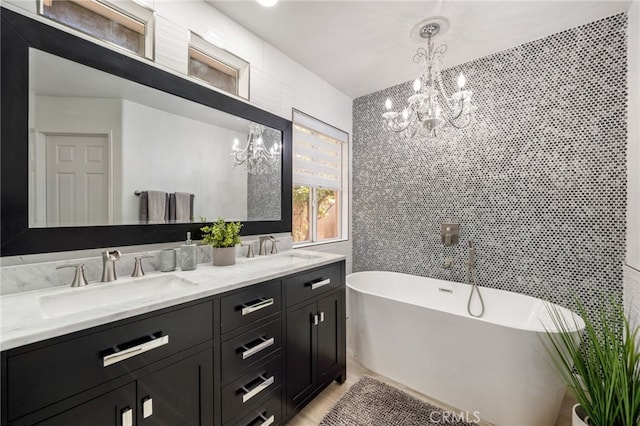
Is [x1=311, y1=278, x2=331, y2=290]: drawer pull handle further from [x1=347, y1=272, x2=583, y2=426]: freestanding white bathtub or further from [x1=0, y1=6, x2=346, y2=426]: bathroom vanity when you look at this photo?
[x1=347, y1=272, x2=583, y2=426]: freestanding white bathtub

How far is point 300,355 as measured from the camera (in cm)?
162

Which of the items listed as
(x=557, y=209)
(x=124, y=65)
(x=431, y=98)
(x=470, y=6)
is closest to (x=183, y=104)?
(x=124, y=65)

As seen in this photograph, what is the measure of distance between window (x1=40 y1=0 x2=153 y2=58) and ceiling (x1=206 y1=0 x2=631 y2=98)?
558 mm

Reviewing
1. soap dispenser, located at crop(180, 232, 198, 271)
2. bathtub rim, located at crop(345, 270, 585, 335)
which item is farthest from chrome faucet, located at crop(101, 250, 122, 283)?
bathtub rim, located at crop(345, 270, 585, 335)

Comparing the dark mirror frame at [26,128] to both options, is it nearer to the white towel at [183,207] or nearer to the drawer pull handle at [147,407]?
the white towel at [183,207]

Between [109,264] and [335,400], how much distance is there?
168 centimetres

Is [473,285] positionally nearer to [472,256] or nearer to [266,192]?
[472,256]

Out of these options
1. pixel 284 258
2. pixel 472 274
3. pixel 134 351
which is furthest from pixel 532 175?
pixel 134 351

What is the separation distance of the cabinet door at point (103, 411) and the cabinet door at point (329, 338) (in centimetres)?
109

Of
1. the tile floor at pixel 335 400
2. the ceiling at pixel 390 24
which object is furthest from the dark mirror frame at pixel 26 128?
the tile floor at pixel 335 400

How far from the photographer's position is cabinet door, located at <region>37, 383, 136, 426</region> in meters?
0.79

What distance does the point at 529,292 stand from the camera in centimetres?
220

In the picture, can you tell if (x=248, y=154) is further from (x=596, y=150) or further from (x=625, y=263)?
(x=625, y=263)

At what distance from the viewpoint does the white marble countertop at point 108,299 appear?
771 millimetres
